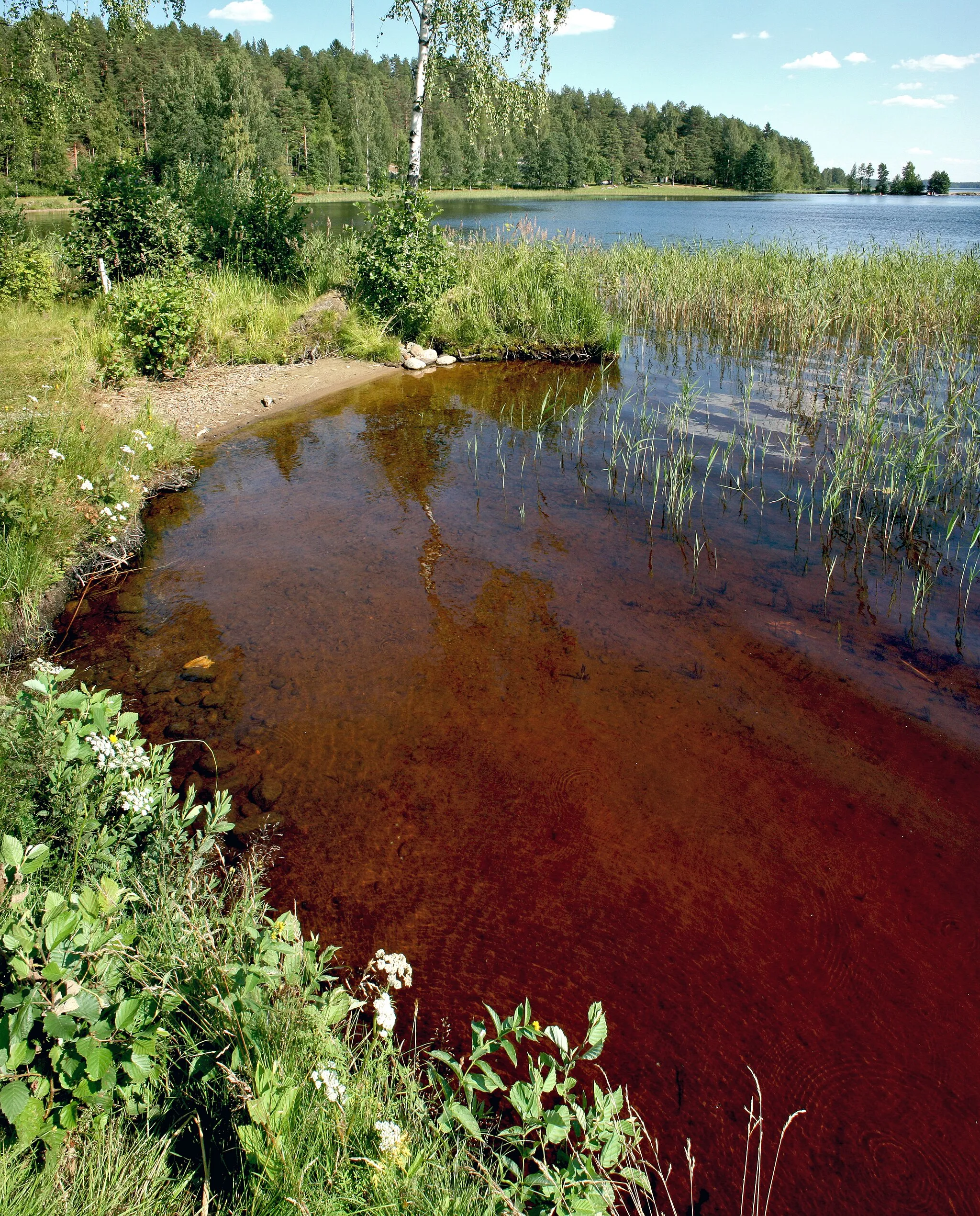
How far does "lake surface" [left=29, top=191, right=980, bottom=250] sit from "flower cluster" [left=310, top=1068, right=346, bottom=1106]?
14277mm

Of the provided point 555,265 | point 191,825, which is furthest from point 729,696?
point 555,265

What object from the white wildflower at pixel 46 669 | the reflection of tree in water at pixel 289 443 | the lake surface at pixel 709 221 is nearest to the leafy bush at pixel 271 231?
the lake surface at pixel 709 221

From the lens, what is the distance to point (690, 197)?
7994 centimetres

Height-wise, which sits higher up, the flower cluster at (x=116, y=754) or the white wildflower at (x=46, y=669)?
the white wildflower at (x=46, y=669)

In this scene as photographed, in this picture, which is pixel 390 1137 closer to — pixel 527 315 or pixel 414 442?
pixel 414 442

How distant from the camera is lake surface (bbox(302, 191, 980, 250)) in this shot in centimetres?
2327

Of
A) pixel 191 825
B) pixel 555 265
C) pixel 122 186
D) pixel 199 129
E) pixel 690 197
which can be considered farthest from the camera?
pixel 690 197

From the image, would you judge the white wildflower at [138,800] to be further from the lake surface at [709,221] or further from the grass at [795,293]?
the lake surface at [709,221]

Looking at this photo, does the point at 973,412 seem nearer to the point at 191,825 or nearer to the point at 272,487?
the point at 272,487

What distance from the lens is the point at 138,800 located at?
92.4 inches

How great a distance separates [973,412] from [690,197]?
8635 cm

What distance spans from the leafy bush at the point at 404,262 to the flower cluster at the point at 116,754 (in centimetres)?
1049

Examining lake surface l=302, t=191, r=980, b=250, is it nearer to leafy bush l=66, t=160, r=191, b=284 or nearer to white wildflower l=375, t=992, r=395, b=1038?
leafy bush l=66, t=160, r=191, b=284

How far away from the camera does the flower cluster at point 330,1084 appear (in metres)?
1.61
